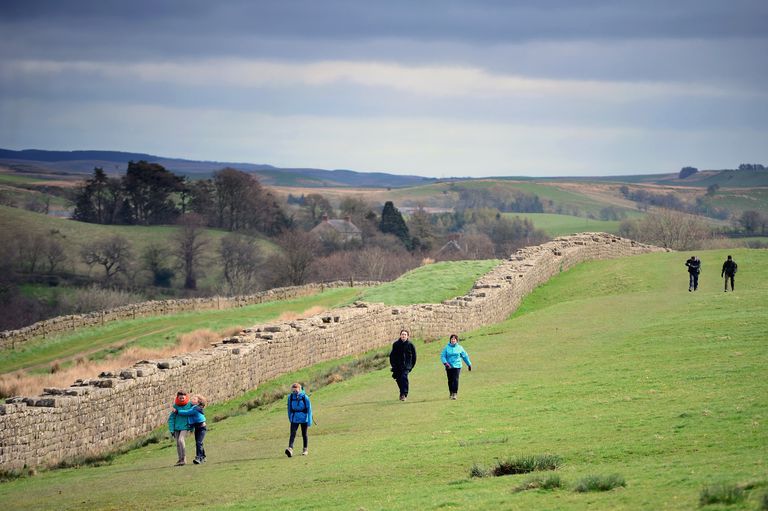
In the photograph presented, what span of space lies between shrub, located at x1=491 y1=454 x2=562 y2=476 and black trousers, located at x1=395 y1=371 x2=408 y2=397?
9338 millimetres

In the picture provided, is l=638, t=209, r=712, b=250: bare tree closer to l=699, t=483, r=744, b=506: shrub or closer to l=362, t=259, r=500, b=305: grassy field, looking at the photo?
l=362, t=259, r=500, b=305: grassy field

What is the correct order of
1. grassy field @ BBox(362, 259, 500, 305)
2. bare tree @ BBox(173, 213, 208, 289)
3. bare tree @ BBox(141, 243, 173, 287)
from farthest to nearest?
bare tree @ BBox(173, 213, 208, 289), bare tree @ BBox(141, 243, 173, 287), grassy field @ BBox(362, 259, 500, 305)

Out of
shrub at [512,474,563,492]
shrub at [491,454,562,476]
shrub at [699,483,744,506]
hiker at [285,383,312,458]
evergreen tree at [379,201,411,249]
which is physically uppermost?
shrub at [699,483,744,506]

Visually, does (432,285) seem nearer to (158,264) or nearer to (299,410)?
(299,410)

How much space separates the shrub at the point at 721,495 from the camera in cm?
1274

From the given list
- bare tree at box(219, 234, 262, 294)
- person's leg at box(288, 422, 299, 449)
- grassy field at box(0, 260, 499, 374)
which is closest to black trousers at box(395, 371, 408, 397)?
person's leg at box(288, 422, 299, 449)

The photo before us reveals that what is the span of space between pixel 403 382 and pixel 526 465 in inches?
388

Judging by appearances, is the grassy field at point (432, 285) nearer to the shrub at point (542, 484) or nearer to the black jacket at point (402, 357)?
the black jacket at point (402, 357)

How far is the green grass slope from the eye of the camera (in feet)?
50.9

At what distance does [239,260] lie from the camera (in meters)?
133

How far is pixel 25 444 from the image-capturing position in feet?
78.0

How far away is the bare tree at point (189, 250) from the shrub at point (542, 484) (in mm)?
112880

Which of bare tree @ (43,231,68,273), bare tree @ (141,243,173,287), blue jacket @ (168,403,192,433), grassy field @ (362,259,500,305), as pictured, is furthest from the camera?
bare tree @ (141,243,173,287)

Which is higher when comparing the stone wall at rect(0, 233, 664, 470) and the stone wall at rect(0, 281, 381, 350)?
the stone wall at rect(0, 233, 664, 470)
